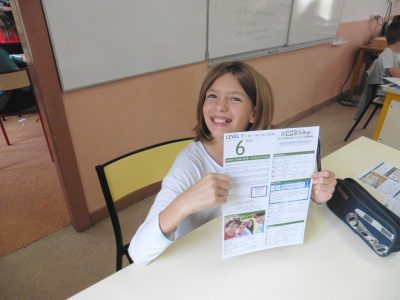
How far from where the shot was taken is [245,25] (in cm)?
229

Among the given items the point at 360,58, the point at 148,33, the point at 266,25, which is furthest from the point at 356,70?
the point at 148,33

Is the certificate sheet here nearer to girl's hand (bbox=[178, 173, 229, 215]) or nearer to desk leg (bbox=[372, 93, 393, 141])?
girl's hand (bbox=[178, 173, 229, 215])

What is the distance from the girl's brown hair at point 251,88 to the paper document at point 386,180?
1.54 ft

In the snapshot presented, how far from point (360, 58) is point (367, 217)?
394 centimetres

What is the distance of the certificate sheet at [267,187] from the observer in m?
0.62

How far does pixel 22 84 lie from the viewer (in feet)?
7.66

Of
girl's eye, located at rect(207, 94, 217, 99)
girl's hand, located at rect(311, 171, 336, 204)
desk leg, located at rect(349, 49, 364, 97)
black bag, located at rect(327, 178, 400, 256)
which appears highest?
girl's eye, located at rect(207, 94, 217, 99)

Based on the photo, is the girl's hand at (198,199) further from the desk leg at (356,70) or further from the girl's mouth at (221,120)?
the desk leg at (356,70)

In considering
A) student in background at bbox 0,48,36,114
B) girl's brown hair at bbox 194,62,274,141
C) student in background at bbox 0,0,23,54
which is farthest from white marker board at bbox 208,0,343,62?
student in background at bbox 0,0,23,54

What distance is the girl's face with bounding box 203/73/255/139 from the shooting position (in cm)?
92

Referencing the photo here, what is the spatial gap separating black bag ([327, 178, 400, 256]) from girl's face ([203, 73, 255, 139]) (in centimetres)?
38

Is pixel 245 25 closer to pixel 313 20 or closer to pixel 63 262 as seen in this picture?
pixel 313 20

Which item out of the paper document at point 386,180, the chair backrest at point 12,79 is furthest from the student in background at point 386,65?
the chair backrest at point 12,79

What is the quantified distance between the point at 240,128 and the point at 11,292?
4.87 ft
